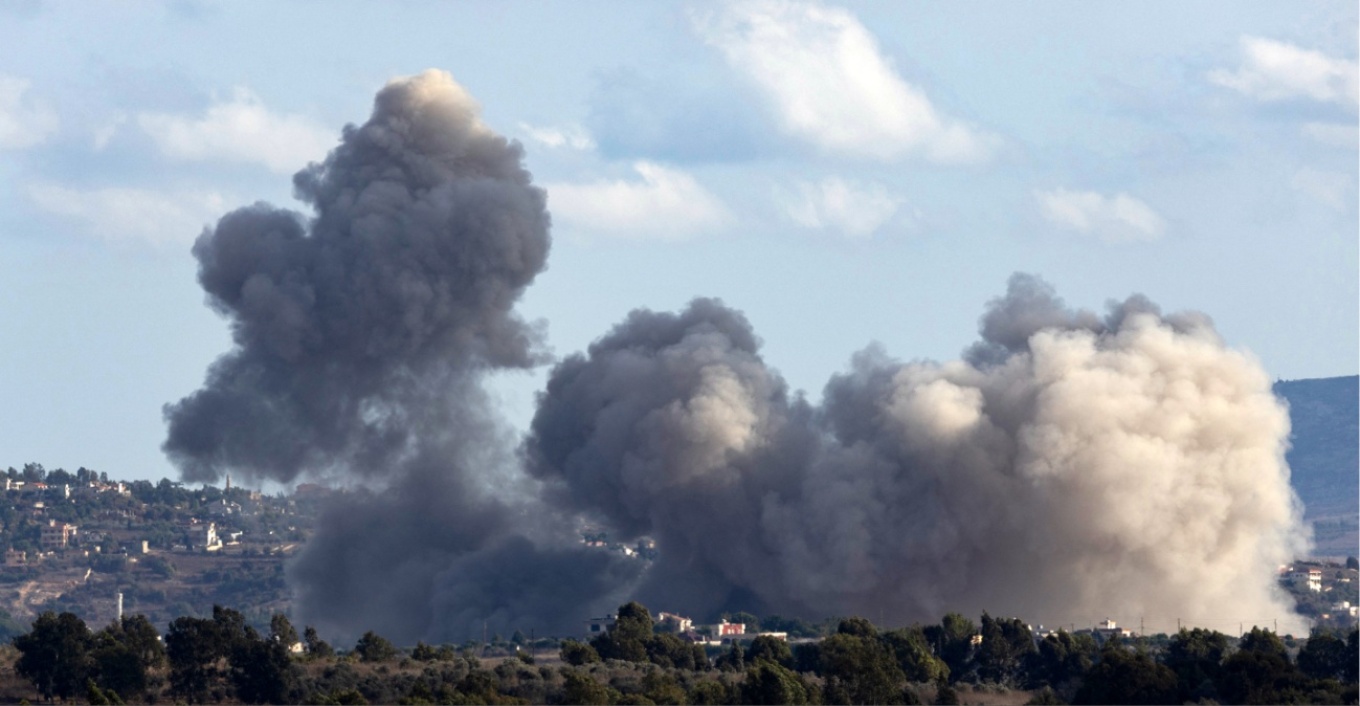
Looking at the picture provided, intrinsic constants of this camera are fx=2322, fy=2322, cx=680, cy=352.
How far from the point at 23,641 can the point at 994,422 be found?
1385 inches

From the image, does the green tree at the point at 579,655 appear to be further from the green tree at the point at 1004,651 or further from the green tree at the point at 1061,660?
the green tree at the point at 1061,660

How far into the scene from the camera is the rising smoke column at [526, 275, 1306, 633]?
253 feet

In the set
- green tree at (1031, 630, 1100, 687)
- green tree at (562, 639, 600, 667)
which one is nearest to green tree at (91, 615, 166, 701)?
green tree at (562, 639, 600, 667)

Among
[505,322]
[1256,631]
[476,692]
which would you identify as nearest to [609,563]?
[505,322]

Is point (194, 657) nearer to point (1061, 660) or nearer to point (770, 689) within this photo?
point (770, 689)

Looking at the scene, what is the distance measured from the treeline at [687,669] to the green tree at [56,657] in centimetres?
4

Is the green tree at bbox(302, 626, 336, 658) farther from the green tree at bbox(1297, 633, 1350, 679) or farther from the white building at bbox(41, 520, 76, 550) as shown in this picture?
the white building at bbox(41, 520, 76, 550)

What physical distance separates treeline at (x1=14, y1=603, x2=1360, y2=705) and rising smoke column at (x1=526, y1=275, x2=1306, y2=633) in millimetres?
9113

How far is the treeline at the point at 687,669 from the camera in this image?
53.4 metres

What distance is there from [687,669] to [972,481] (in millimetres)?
18439

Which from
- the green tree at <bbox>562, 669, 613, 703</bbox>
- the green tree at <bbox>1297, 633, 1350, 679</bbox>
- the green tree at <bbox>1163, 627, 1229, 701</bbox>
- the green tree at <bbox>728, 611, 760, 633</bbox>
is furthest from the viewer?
the green tree at <bbox>728, 611, 760, 633</bbox>

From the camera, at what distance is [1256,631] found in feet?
214

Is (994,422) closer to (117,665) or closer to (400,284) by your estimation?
(400,284)

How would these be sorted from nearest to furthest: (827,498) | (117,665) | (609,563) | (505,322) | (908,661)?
1. (117,665)
2. (908,661)
3. (827,498)
4. (505,322)
5. (609,563)
